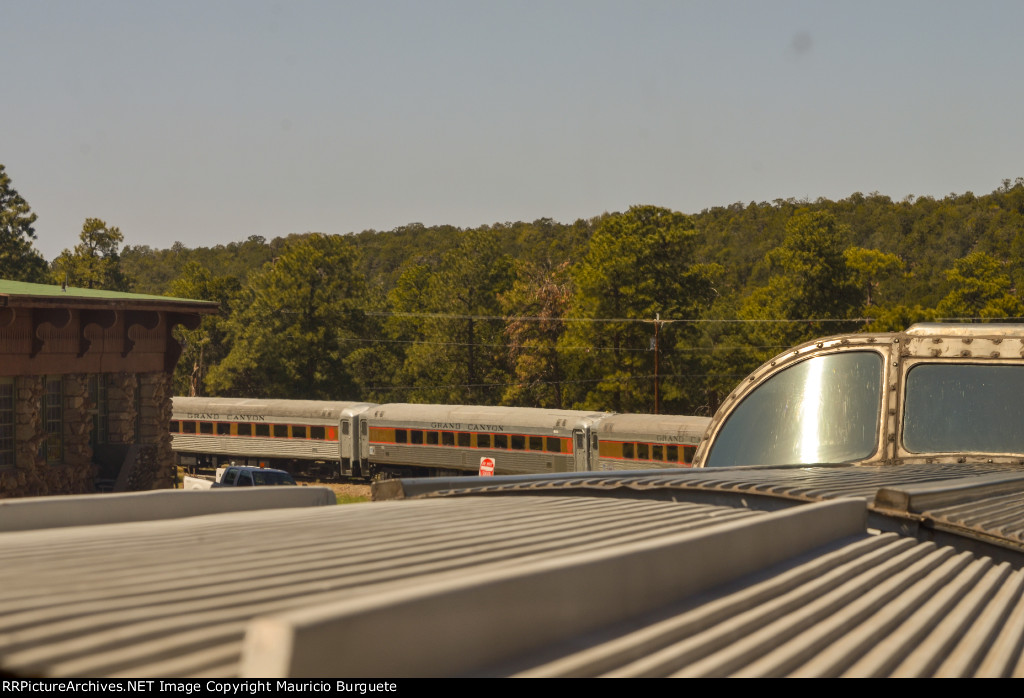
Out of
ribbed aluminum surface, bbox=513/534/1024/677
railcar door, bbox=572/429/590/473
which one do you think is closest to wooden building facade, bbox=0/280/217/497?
railcar door, bbox=572/429/590/473

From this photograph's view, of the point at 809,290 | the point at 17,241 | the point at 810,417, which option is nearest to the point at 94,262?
the point at 17,241

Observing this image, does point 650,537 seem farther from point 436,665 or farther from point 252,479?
point 252,479

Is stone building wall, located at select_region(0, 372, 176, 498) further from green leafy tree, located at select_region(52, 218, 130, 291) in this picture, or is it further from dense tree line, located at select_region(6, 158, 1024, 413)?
green leafy tree, located at select_region(52, 218, 130, 291)

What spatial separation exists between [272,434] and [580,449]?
15660 mm

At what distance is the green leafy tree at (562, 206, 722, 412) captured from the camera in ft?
164

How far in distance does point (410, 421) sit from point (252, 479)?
488 inches

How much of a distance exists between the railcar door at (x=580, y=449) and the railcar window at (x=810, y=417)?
22.6 m

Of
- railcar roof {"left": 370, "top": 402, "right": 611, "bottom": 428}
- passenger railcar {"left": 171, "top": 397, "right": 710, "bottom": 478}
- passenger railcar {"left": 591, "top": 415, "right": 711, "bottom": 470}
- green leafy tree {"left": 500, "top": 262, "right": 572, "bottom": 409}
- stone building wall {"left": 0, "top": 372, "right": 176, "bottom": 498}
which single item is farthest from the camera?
green leafy tree {"left": 500, "top": 262, "right": 572, "bottom": 409}

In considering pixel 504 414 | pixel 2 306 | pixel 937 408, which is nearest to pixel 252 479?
pixel 2 306

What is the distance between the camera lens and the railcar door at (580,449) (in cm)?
3572

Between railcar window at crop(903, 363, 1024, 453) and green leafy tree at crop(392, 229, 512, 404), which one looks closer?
railcar window at crop(903, 363, 1024, 453)

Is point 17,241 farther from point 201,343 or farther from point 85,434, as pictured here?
point 85,434

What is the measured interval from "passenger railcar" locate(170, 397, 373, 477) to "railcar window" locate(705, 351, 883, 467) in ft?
99.6

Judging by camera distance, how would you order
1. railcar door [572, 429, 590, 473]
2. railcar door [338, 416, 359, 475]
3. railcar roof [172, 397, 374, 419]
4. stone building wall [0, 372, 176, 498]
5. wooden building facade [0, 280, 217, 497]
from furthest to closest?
1. railcar roof [172, 397, 374, 419]
2. railcar door [338, 416, 359, 475]
3. railcar door [572, 429, 590, 473]
4. stone building wall [0, 372, 176, 498]
5. wooden building facade [0, 280, 217, 497]
